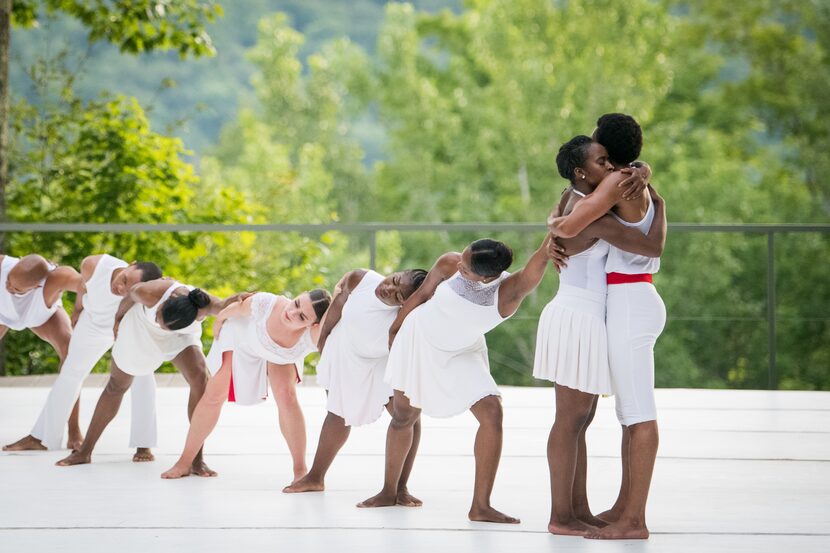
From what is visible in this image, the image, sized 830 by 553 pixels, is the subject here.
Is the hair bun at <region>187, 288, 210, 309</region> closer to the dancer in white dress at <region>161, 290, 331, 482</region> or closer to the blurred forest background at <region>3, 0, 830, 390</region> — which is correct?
the dancer in white dress at <region>161, 290, 331, 482</region>

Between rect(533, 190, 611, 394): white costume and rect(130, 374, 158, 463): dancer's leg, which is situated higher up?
rect(533, 190, 611, 394): white costume

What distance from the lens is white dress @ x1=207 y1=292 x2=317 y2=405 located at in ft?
15.6

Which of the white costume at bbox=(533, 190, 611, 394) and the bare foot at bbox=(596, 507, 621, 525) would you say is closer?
the white costume at bbox=(533, 190, 611, 394)

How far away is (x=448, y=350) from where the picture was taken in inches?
160

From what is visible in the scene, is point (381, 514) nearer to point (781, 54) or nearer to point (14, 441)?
point (14, 441)

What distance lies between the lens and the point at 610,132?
3777 millimetres

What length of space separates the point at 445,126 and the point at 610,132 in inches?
1106

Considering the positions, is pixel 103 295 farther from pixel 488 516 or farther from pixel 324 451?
pixel 488 516

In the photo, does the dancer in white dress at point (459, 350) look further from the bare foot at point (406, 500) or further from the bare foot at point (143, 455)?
the bare foot at point (143, 455)

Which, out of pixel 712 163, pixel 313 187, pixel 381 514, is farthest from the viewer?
pixel 313 187

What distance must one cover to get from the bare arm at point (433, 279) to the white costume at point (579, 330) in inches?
15.5

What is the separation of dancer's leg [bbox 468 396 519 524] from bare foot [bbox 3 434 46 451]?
233 centimetres

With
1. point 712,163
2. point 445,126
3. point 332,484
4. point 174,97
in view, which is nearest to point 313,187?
point 445,126

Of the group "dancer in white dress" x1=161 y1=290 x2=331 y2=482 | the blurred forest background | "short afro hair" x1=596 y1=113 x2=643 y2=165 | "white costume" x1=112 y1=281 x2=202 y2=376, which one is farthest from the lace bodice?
the blurred forest background
